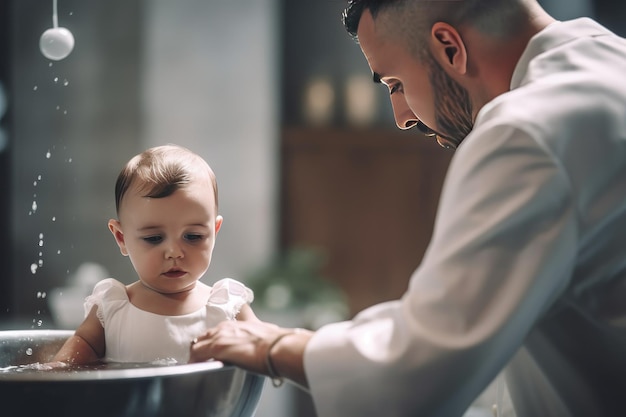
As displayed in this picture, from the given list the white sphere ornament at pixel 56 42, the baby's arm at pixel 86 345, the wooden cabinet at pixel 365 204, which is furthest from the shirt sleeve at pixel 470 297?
the wooden cabinet at pixel 365 204

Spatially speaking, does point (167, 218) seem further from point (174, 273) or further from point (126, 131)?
point (126, 131)

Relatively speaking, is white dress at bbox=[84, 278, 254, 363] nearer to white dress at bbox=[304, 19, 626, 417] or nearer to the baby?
the baby

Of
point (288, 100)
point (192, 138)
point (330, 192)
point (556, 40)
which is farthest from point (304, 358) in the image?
point (288, 100)

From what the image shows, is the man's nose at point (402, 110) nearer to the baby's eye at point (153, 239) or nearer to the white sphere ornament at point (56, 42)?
the baby's eye at point (153, 239)

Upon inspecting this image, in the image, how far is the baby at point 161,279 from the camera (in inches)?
51.6

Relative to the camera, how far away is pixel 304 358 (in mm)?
980

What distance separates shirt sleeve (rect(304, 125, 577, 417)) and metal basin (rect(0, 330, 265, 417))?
12 centimetres

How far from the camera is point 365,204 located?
5.62 metres

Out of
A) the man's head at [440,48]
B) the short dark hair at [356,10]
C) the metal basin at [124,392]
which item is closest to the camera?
the metal basin at [124,392]

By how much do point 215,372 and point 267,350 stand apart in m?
A: 0.07

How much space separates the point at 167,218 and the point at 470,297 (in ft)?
1.88

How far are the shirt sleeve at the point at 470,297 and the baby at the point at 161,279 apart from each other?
410 mm

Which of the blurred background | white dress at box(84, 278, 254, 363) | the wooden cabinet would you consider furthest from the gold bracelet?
A: the wooden cabinet

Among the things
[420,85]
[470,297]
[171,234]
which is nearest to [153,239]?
[171,234]
